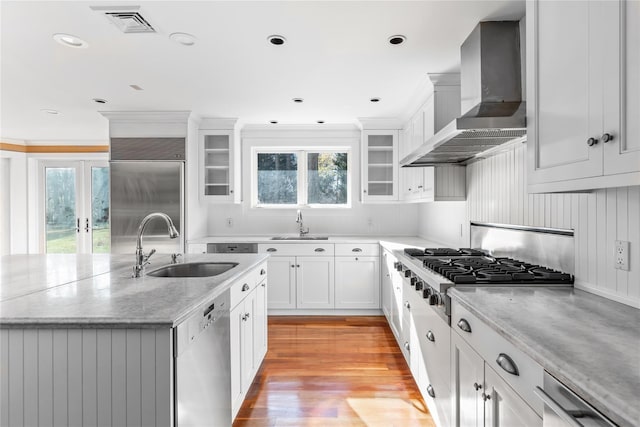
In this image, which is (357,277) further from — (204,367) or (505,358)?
(505,358)

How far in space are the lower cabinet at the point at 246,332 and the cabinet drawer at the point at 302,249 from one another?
3.95 feet

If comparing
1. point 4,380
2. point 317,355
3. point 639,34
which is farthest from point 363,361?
point 639,34

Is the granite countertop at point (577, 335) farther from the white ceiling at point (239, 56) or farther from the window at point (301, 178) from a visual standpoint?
the window at point (301, 178)

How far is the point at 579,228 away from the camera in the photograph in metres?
1.65

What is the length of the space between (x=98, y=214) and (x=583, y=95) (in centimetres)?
647

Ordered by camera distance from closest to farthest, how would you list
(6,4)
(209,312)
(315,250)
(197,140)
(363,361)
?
(209,312)
(6,4)
(363,361)
(315,250)
(197,140)

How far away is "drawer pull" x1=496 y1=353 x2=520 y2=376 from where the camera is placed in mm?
1052

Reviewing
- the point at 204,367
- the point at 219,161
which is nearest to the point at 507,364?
the point at 204,367

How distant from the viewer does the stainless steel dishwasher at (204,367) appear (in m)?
1.29

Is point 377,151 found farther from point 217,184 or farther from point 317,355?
point 317,355

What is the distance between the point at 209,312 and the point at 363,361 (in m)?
1.75

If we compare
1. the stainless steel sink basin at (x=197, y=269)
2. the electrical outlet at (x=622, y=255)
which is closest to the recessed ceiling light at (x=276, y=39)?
the stainless steel sink basin at (x=197, y=269)

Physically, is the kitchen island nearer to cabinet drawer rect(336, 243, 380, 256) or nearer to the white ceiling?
the white ceiling

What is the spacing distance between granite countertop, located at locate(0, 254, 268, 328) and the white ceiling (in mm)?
1497
